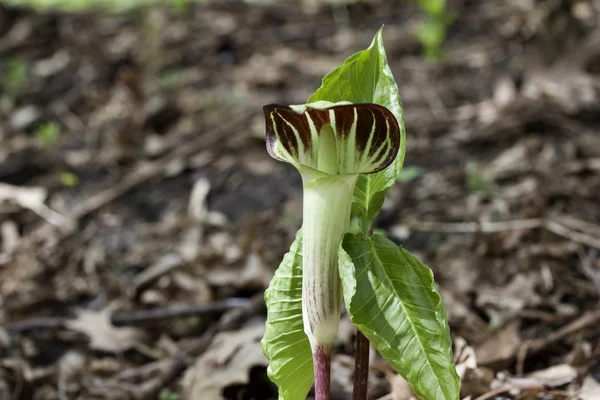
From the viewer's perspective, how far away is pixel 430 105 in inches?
196

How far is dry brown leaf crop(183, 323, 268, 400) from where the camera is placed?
2113mm

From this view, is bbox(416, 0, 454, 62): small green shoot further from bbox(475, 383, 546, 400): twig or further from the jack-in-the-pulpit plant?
the jack-in-the-pulpit plant

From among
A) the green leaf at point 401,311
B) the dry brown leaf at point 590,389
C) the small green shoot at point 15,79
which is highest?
the small green shoot at point 15,79

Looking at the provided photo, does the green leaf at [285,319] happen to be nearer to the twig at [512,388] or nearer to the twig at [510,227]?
the twig at [512,388]

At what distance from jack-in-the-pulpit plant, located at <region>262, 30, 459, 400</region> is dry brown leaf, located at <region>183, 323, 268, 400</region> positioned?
74 centimetres

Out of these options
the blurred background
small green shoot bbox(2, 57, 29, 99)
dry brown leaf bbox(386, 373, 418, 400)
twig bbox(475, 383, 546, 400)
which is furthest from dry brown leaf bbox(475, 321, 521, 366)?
small green shoot bbox(2, 57, 29, 99)

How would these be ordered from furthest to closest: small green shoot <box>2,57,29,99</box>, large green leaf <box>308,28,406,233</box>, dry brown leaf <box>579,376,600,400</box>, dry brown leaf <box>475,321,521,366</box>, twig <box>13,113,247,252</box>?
small green shoot <box>2,57,29,99</box>
twig <box>13,113,247,252</box>
dry brown leaf <box>475,321,521,366</box>
dry brown leaf <box>579,376,600,400</box>
large green leaf <box>308,28,406,233</box>

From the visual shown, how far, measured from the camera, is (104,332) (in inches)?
108

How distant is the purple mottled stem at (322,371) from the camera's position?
4.43 ft

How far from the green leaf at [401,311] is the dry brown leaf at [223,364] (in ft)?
3.03

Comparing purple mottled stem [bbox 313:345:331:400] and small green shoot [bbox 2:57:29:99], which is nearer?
purple mottled stem [bbox 313:345:331:400]

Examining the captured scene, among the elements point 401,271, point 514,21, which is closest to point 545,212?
point 401,271

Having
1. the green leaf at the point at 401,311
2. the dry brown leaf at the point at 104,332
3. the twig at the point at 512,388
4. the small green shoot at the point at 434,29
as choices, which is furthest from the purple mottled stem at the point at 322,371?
the small green shoot at the point at 434,29

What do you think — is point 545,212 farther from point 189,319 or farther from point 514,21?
point 514,21
